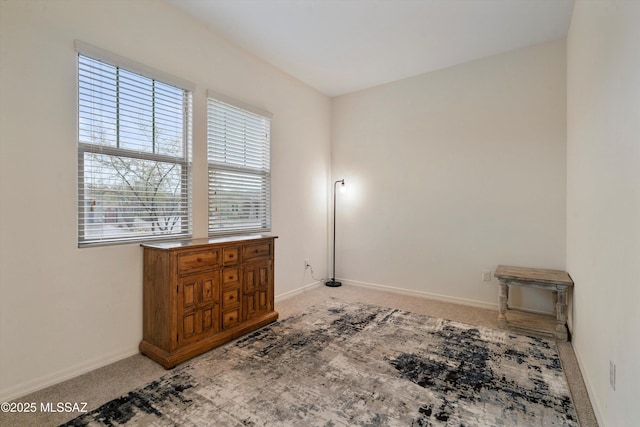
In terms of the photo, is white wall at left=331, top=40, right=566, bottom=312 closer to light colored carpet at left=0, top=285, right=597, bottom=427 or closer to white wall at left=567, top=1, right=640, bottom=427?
white wall at left=567, top=1, right=640, bottom=427

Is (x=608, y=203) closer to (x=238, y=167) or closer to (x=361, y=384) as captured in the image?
(x=361, y=384)

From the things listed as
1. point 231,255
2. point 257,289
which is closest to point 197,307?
point 231,255

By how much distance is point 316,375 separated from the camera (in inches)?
84.5

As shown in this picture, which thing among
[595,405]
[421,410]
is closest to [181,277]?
[421,410]

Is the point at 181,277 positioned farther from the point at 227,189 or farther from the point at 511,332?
the point at 511,332

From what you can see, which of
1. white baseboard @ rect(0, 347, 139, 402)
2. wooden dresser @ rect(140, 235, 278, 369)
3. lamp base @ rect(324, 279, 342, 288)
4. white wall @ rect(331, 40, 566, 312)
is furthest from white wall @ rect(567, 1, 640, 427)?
white baseboard @ rect(0, 347, 139, 402)

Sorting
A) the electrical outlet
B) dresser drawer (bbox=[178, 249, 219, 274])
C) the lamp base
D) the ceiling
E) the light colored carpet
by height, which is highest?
the ceiling

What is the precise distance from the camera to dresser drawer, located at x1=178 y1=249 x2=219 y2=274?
233 cm

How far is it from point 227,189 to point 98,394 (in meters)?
1.96

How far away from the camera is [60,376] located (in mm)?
2066

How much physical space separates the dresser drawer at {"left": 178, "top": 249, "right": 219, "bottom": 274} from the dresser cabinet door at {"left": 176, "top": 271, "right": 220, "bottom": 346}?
6 centimetres

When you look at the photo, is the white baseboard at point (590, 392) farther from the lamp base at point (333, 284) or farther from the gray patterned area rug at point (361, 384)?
the lamp base at point (333, 284)

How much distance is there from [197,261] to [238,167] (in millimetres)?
1263

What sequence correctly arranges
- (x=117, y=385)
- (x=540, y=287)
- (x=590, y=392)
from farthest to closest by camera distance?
1. (x=540, y=287)
2. (x=117, y=385)
3. (x=590, y=392)
